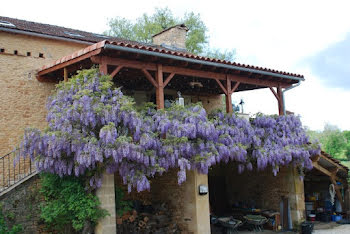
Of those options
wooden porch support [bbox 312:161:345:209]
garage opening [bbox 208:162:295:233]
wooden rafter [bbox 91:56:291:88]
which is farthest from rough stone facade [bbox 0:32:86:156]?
wooden porch support [bbox 312:161:345:209]

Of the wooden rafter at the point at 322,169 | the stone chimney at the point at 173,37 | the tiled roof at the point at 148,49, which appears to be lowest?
the wooden rafter at the point at 322,169

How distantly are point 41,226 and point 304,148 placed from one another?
7153 millimetres

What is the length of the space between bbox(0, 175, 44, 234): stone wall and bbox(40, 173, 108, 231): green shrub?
0.18 m

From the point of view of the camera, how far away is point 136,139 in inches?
301

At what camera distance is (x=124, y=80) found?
36.1ft

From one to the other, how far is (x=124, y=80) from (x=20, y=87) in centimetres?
274

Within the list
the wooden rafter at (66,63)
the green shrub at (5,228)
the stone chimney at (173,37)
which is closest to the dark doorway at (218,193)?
the stone chimney at (173,37)

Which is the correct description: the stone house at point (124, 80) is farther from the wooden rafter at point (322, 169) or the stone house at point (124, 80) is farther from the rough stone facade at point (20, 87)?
the wooden rafter at point (322, 169)

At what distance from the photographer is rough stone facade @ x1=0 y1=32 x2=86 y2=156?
9594 millimetres

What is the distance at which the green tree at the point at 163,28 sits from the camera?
2469cm

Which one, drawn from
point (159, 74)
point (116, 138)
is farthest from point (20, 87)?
point (116, 138)

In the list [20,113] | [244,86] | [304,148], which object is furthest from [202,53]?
[20,113]

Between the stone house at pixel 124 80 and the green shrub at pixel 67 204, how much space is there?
0.88 ft

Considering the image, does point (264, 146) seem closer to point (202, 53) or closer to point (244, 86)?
point (244, 86)
